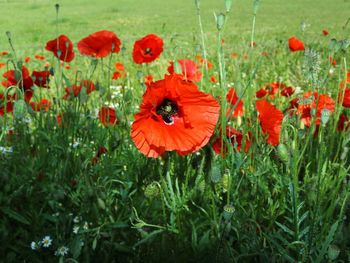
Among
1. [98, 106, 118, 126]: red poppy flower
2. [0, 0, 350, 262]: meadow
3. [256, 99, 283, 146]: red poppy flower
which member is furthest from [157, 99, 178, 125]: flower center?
[98, 106, 118, 126]: red poppy flower

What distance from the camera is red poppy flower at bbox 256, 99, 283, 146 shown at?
148cm

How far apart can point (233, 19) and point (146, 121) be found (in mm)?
9653

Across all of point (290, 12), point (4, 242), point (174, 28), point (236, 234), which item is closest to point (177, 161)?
point (236, 234)

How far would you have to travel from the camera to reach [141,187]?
1.58 metres

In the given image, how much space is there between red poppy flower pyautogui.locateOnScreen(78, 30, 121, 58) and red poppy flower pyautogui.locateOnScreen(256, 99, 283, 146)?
30.3 inches

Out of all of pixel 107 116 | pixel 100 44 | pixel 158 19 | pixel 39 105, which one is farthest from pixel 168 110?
pixel 158 19

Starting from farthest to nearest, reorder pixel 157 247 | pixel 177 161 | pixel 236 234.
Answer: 1. pixel 177 161
2. pixel 236 234
3. pixel 157 247

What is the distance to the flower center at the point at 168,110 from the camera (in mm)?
1286

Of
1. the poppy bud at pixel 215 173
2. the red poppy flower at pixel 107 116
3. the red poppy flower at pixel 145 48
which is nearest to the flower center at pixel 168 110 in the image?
the poppy bud at pixel 215 173

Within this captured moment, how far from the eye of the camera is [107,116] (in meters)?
1.92

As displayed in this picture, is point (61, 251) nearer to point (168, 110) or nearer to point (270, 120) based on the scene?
point (168, 110)

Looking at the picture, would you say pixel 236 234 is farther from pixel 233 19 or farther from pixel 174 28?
pixel 233 19

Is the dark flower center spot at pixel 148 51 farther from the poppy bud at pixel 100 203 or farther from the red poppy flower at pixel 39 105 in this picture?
the poppy bud at pixel 100 203

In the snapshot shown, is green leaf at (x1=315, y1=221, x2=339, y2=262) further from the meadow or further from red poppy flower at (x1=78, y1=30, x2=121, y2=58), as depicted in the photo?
red poppy flower at (x1=78, y1=30, x2=121, y2=58)
